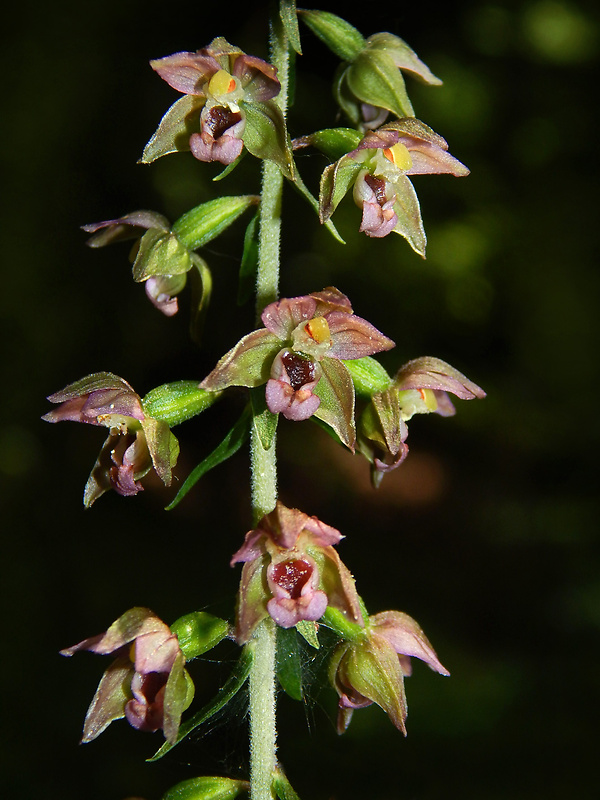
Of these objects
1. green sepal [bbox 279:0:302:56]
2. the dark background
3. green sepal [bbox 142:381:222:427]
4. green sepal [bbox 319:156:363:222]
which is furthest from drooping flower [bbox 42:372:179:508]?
the dark background

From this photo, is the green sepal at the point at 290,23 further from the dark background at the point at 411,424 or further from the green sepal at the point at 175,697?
the dark background at the point at 411,424

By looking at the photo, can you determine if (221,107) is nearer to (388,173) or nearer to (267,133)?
A: (267,133)

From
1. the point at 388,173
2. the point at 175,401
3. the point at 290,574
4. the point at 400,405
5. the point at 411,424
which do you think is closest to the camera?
the point at 290,574

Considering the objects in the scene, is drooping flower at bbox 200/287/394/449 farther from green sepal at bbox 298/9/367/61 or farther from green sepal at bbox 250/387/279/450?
green sepal at bbox 298/9/367/61

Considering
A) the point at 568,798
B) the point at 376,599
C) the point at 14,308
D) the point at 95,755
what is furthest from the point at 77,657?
the point at 568,798

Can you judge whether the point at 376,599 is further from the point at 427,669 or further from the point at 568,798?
the point at 568,798

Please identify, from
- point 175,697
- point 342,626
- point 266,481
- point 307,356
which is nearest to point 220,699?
point 175,697
